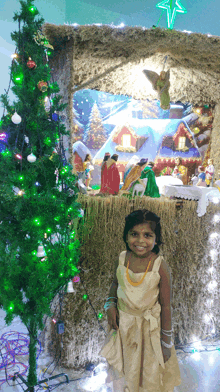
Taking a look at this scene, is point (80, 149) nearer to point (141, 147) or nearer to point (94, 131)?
point (94, 131)

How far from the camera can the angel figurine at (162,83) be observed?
344 cm

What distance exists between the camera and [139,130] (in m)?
4.41

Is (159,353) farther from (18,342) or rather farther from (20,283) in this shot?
(18,342)

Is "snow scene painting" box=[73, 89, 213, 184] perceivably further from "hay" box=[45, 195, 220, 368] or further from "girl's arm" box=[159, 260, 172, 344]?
"girl's arm" box=[159, 260, 172, 344]

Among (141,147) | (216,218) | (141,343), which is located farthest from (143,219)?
(141,147)

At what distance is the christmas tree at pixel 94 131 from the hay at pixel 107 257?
5.28ft

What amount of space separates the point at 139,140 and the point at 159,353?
325 centimetres

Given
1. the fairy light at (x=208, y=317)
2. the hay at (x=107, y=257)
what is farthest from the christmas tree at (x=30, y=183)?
the fairy light at (x=208, y=317)

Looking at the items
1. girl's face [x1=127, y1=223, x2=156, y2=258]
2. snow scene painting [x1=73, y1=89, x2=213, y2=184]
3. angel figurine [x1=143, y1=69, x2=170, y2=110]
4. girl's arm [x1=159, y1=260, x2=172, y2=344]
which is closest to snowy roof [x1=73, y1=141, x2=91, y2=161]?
snow scene painting [x1=73, y1=89, x2=213, y2=184]

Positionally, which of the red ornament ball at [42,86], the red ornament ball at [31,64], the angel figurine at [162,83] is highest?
the angel figurine at [162,83]

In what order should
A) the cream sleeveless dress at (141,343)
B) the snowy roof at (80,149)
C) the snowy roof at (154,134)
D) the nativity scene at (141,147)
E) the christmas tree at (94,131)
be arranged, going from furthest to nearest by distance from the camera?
the snowy roof at (154,134) < the christmas tree at (94,131) < the snowy roof at (80,149) < the nativity scene at (141,147) < the cream sleeveless dress at (141,343)

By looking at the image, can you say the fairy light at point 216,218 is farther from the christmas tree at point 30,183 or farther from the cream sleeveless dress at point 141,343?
the christmas tree at point 30,183

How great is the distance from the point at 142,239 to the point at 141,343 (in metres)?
0.75

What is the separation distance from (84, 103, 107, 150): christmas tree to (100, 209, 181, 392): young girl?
8.09ft
